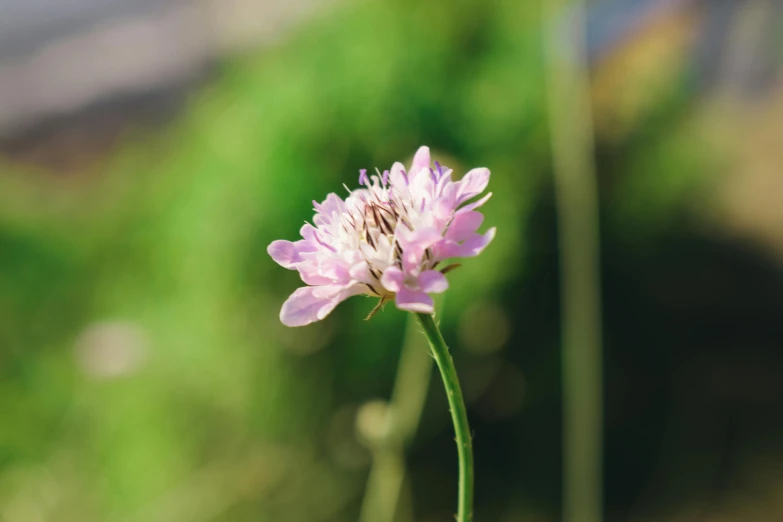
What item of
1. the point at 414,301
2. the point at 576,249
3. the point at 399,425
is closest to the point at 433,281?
the point at 414,301

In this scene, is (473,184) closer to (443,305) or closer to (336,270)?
(336,270)

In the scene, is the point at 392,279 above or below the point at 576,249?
below

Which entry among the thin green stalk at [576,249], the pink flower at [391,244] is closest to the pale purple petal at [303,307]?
the pink flower at [391,244]

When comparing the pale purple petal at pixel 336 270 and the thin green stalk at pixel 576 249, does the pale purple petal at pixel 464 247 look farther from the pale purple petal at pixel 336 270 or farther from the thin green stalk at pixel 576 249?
the thin green stalk at pixel 576 249

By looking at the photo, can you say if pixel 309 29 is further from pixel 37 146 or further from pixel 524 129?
pixel 37 146

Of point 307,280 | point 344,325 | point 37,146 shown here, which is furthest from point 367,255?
point 37,146

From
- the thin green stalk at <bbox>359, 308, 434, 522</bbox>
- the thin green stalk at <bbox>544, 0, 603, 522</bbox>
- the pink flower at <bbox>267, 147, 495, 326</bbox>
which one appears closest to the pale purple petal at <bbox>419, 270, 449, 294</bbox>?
the pink flower at <bbox>267, 147, 495, 326</bbox>

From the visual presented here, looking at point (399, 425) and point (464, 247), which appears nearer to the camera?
point (464, 247)
